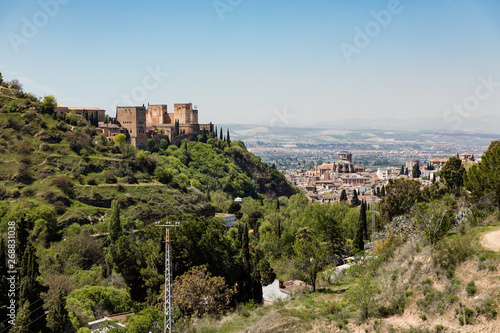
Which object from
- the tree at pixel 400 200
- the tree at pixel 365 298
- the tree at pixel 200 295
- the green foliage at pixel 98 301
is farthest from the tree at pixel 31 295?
the tree at pixel 400 200

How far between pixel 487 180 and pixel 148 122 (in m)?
70.7

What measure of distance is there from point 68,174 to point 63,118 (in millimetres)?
12848

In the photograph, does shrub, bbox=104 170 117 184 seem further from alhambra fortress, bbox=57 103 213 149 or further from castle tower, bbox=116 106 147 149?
castle tower, bbox=116 106 147 149

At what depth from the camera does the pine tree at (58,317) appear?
1775 centimetres

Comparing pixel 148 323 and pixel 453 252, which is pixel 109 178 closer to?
pixel 148 323

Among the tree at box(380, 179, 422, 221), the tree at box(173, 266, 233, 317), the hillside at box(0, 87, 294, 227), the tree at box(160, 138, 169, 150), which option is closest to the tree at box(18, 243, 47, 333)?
the tree at box(173, 266, 233, 317)

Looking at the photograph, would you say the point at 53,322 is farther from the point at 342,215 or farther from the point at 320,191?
the point at 320,191

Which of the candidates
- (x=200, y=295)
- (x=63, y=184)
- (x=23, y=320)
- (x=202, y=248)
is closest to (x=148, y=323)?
(x=200, y=295)

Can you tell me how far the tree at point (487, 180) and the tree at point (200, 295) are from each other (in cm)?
1062

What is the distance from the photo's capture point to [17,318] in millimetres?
15797

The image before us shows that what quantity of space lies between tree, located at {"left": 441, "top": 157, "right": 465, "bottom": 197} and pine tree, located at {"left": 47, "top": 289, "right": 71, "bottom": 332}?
20787 mm

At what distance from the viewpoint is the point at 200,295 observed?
57.8 ft

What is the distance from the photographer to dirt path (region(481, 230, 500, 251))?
12.4m

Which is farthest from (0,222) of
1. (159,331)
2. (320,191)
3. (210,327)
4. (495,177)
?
(320,191)
